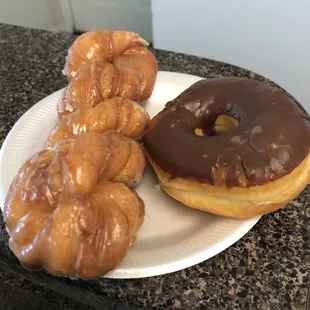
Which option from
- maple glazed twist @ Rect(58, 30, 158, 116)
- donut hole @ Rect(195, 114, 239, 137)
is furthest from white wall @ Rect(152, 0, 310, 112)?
donut hole @ Rect(195, 114, 239, 137)

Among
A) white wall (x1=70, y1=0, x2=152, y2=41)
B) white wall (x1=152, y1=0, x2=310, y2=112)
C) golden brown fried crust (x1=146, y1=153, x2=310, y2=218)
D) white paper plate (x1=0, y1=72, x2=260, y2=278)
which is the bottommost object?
white wall (x1=70, y1=0, x2=152, y2=41)

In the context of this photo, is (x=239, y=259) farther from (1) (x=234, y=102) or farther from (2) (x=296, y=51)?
(2) (x=296, y=51)

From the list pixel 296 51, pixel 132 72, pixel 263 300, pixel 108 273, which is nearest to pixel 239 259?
pixel 263 300

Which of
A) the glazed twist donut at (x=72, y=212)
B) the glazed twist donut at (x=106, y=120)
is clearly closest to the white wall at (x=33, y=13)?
the glazed twist donut at (x=106, y=120)

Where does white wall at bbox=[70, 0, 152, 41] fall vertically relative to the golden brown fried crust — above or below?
below

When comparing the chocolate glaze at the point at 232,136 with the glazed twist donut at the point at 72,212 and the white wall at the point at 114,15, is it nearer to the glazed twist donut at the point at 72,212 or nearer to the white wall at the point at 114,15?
the glazed twist donut at the point at 72,212

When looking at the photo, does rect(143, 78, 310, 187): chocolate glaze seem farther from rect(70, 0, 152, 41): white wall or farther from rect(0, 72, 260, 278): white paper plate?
rect(70, 0, 152, 41): white wall

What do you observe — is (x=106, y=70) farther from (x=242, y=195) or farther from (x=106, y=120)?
(x=242, y=195)
